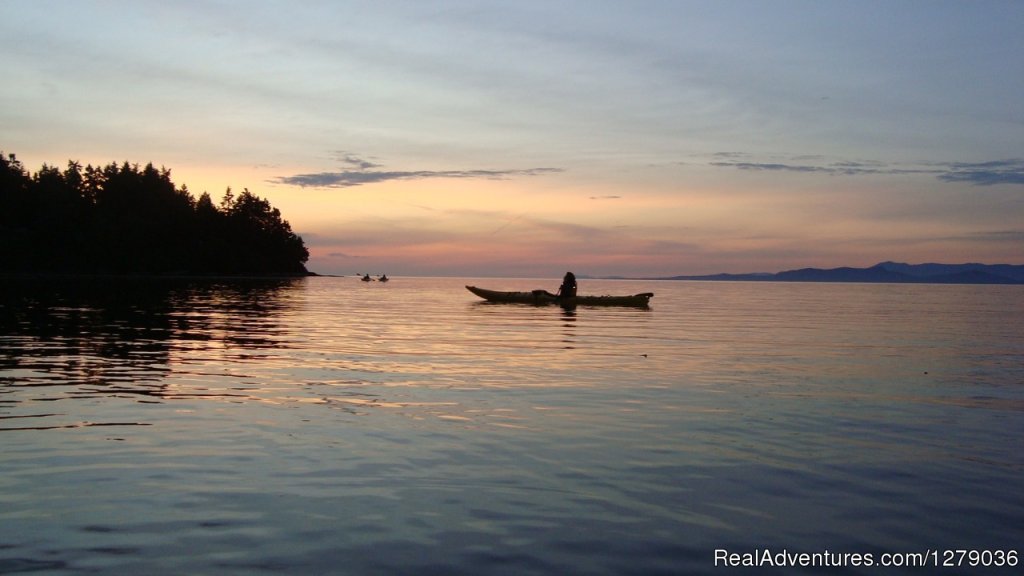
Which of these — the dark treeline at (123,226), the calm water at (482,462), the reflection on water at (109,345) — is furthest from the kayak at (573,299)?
the dark treeline at (123,226)

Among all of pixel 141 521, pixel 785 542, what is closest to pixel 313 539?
pixel 141 521

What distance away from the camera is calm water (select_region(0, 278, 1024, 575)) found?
7570mm

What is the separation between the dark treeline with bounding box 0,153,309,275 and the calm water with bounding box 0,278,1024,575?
395 feet

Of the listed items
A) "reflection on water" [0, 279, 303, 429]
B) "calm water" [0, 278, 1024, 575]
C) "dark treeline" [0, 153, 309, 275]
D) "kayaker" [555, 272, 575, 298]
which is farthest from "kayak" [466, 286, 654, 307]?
"dark treeline" [0, 153, 309, 275]

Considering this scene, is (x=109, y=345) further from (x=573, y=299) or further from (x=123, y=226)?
(x=123, y=226)

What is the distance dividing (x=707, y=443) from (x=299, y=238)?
638 feet

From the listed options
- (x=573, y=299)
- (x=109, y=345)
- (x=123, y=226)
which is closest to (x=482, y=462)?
(x=109, y=345)

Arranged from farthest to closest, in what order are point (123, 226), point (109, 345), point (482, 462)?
point (123, 226), point (109, 345), point (482, 462)

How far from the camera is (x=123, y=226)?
453 feet

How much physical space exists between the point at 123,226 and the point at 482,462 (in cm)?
14542

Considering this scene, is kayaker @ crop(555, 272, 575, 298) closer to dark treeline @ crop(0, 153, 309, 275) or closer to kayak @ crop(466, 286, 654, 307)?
A: kayak @ crop(466, 286, 654, 307)

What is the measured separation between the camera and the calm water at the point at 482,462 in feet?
24.8

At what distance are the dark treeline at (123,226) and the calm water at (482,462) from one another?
12051 centimetres

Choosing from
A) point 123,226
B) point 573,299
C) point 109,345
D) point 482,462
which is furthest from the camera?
point 123,226
